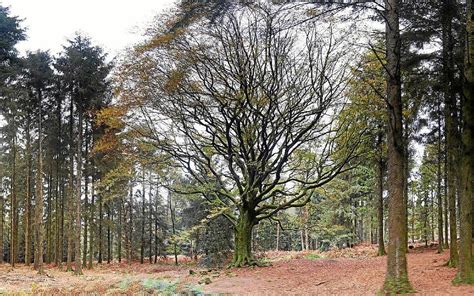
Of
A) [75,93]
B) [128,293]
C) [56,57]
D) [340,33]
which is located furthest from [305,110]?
[56,57]

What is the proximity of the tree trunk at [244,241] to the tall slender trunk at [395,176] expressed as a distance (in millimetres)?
8938

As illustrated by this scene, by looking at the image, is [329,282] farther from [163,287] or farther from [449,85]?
[449,85]

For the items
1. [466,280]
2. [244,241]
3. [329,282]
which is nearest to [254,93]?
[244,241]

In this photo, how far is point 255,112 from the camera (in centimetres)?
1602

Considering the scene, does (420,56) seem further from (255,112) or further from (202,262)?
(202,262)

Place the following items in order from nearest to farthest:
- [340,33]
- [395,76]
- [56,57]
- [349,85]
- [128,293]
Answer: [395,76]
[128,293]
[340,33]
[349,85]
[56,57]

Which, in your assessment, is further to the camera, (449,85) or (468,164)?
(449,85)

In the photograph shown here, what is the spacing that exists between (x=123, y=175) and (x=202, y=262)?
5.90 meters

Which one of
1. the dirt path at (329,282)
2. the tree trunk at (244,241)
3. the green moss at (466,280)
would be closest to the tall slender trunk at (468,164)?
the green moss at (466,280)

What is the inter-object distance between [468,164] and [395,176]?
1479 mm

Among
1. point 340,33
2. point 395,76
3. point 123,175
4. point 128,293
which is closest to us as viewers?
point 395,76

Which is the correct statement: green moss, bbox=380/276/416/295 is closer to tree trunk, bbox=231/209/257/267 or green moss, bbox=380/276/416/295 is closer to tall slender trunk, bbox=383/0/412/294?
tall slender trunk, bbox=383/0/412/294

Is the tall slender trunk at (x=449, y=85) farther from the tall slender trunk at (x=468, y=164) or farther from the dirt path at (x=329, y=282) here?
the tall slender trunk at (x=468, y=164)

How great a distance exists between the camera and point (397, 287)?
312 inches
